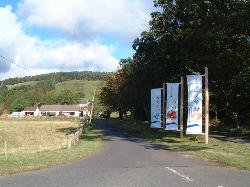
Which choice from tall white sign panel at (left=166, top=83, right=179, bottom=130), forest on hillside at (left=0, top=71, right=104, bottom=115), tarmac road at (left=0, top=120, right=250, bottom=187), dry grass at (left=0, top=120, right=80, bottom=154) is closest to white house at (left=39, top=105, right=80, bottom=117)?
forest on hillside at (left=0, top=71, right=104, bottom=115)

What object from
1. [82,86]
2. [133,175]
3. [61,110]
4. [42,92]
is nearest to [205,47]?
[133,175]

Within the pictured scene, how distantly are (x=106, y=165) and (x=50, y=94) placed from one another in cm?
15586

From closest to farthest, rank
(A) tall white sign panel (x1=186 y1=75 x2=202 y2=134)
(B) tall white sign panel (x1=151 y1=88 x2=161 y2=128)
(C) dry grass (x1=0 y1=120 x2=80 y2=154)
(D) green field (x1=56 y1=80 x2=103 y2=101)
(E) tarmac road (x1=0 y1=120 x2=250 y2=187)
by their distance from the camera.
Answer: (E) tarmac road (x1=0 y1=120 x2=250 y2=187), (A) tall white sign panel (x1=186 y1=75 x2=202 y2=134), (C) dry grass (x1=0 y1=120 x2=80 y2=154), (B) tall white sign panel (x1=151 y1=88 x2=161 y2=128), (D) green field (x1=56 y1=80 x2=103 y2=101)

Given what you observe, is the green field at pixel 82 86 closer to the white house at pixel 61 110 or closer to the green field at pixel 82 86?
the green field at pixel 82 86

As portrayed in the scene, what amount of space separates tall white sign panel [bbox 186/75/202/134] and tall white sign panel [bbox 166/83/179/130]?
1.98 meters

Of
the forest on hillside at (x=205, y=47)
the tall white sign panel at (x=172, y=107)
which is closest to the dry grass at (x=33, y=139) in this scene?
the tall white sign panel at (x=172, y=107)

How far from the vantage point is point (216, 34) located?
73.5 ft

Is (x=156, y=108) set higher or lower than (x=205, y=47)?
lower

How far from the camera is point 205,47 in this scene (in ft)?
80.7

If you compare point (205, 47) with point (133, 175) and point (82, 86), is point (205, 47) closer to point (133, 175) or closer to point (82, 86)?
point (133, 175)

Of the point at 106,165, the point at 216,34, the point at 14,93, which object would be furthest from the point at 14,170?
the point at 14,93

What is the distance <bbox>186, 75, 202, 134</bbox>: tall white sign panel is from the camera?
20562 mm

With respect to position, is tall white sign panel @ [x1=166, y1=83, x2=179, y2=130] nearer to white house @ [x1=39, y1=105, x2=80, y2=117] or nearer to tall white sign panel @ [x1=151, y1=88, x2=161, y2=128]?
tall white sign panel @ [x1=151, y1=88, x2=161, y2=128]

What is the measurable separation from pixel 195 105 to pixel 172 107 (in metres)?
2.49
